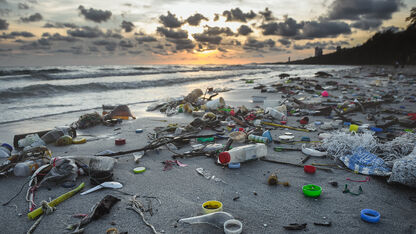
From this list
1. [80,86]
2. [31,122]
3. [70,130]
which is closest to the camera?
[70,130]

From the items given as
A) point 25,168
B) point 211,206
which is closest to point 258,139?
point 211,206

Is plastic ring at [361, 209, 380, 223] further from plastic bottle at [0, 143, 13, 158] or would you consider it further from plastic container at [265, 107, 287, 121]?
plastic bottle at [0, 143, 13, 158]

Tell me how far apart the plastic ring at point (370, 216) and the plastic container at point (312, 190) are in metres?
0.46

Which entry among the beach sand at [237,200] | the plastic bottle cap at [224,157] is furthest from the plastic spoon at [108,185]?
the plastic bottle cap at [224,157]

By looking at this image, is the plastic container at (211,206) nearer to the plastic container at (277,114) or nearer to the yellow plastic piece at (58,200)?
the yellow plastic piece at (58,200)

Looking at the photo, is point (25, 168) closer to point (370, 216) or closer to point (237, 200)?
point (237, 200)

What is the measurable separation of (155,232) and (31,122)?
703 cm

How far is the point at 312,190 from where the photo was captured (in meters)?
2.81

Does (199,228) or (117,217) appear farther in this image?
(117,217)

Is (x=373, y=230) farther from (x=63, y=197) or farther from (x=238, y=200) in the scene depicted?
(x=63, y=197)

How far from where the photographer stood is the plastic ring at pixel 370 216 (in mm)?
2267

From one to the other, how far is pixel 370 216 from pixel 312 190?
608 mm

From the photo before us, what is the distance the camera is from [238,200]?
276 cm

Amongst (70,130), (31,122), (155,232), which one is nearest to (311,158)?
(155,232)
